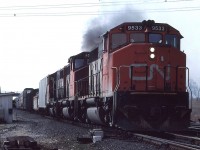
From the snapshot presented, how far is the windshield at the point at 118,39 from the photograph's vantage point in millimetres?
15664

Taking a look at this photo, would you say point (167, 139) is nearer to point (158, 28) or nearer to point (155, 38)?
point (155, 38)

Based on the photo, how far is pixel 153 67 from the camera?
49.8 feet

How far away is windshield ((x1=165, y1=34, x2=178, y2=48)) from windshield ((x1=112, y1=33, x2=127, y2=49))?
155cm

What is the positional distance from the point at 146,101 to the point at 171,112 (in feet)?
3.11

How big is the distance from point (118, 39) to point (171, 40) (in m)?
1.97

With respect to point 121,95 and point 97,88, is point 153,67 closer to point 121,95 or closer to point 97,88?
point 121,95

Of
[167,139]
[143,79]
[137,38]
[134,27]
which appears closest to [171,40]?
[137,38]

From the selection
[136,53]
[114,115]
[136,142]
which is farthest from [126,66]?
[136,142]

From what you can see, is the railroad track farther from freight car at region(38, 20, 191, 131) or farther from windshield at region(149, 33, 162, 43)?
windshield at region(149, 33, 162, 43)

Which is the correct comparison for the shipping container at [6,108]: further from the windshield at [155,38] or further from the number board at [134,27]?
the windshield at [155,38]

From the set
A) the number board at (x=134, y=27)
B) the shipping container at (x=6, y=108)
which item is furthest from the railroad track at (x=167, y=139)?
the shipping container at (x=6, y=108)

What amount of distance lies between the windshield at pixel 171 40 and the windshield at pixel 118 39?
1550 mm

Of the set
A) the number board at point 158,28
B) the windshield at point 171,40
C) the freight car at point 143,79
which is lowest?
the freight car at point 143,79

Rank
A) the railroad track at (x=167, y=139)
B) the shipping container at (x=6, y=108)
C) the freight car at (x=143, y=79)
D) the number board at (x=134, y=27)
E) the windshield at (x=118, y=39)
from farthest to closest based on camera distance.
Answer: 1. the shipping container at (x=6, y=108)
2. the windshield at (x=118, y=39)
3. the number board at (x=134, y=27)
4. the freight car at (x=143, y=79)
5. the railroad track at (x=167, y=139)
